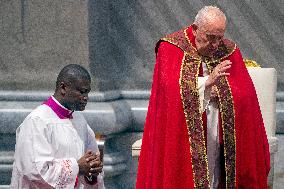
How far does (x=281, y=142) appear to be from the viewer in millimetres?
9352

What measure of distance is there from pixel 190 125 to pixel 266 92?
119 centimetres

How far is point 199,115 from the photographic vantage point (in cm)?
705

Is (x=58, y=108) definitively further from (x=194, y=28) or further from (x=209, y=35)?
(x=194, y=28)

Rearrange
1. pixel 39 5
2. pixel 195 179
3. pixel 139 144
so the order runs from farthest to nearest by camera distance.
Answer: pixel 39 5 < pixel 139 144 < pixel 195 179

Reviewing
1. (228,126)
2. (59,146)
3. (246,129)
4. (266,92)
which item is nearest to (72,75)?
(59,146)

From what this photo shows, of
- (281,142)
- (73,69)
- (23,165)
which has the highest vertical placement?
(73,69)

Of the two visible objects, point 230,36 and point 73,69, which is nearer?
point 73,69

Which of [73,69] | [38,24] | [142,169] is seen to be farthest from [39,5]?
[73,69]

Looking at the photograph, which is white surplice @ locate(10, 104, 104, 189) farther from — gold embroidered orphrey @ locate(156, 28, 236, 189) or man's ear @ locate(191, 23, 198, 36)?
man's ear @ locate(191, 23, 198, 36)

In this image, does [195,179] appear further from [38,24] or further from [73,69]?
[38,24]

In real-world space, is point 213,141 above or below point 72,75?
below

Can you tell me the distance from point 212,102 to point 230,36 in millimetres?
2454

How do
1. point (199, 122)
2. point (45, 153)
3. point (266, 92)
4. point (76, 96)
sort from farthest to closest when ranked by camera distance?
point (266, 92) → point (199, 122) → point (76, 96) → point (45, 153)

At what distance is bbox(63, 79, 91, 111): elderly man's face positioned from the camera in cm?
605
